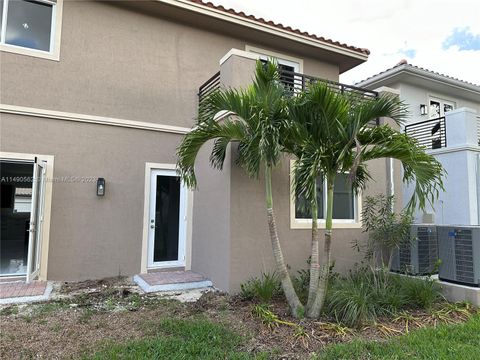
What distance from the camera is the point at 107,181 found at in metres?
8.30

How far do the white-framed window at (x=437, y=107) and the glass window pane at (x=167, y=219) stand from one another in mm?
11009

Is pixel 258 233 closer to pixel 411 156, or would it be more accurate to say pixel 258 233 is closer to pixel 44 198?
pixel 411 156

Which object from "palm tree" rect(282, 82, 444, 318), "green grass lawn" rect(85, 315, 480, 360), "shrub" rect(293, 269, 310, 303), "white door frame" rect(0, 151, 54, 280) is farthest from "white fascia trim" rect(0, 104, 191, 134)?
"green grass lawn" rect(85, 315, 480, 360)

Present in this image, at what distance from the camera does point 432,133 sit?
10.9 m

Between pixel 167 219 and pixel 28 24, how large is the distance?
564cm

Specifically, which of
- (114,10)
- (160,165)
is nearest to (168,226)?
(160,165)

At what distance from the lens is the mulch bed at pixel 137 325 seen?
177 inches

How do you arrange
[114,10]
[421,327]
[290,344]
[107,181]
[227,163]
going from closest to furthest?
[290,344] → [421,327] → [227,163] → [107,181] → [114,10]

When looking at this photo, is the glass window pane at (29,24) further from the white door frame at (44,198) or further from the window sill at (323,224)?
the window sill at (323,224)

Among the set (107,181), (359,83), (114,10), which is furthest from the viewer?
(359,83)

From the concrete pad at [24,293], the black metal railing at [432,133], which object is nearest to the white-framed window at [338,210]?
the black metal railing at [432,133]

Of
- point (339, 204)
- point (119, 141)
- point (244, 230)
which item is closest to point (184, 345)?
point (244, 230)

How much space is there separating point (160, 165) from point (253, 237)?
334cm

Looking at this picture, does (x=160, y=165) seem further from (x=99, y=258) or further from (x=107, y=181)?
(x=99, y=258)
